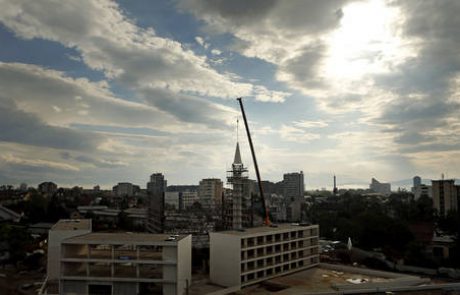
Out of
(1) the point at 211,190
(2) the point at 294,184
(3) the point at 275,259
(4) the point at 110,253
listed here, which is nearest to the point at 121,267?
(4) the point at 110,253

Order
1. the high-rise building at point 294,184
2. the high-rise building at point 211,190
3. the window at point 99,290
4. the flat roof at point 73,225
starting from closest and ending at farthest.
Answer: the window at point 99,290 → the flat roof at point 73,225 → the high-rise building at point 211,190 → the high-rise building at point 294,184

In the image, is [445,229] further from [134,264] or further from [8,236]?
[8,236]

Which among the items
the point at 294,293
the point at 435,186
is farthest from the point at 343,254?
the point at 435,186

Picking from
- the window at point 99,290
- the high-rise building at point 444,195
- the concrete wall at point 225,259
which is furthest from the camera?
the high-rise building at point 444,195

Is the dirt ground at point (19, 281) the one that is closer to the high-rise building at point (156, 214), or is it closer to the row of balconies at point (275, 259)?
the row of balconies at point (275, 259)

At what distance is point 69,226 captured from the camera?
1842 inches

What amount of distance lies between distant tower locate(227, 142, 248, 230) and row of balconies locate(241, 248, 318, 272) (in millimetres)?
16148

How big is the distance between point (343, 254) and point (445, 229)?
2821cm

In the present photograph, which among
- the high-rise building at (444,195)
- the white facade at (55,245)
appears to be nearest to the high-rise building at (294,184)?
the high-rise building at (444,195)

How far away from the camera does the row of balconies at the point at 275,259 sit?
37672 millimetres

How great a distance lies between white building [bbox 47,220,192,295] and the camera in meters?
32.9

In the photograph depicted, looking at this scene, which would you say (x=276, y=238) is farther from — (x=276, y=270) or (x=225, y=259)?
(x=225, y=259)

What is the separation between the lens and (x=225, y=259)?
3753 cm

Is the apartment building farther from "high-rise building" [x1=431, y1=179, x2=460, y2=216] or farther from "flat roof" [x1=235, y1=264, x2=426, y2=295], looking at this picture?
"high-rise building" [x1=431, y1=179, x2=460, y2=216]
